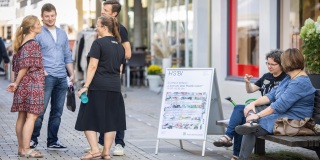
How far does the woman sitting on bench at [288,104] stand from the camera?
8469 mm

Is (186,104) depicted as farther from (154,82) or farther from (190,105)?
(154,82)

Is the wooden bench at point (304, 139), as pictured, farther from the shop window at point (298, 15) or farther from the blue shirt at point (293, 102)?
the shop window at point (298, 15)

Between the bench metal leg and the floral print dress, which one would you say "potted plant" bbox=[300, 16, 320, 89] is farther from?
the floral print dress

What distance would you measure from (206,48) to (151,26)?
6233 mm

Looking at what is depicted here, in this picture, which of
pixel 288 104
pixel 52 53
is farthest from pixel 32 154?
pixel 288 104

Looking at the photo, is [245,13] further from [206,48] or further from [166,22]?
[166,22]

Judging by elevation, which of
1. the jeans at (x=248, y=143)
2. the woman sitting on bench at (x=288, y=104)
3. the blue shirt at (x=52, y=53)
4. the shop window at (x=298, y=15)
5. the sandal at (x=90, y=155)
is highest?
the shop window at (x=298, y=15)

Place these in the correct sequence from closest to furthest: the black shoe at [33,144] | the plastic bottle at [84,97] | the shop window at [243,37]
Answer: the plastic bottle at [84,97] → the black shoe at [33,144] → the shop window at [243,37]

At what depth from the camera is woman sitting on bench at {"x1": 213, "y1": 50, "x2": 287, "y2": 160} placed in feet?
29.8

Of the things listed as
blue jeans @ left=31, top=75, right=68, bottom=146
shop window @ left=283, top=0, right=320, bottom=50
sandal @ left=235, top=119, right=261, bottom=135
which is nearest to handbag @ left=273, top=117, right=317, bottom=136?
sandal @ left=235, top=119, right=261, bottom=135

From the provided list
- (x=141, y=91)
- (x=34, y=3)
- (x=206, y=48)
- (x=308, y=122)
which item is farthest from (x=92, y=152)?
(x=141, y=91)

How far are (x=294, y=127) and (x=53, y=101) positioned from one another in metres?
3.25

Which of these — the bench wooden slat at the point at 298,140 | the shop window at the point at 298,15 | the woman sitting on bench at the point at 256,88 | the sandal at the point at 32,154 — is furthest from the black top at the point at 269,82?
the shop window at the point at 298,15

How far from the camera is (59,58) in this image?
33.3 feet
